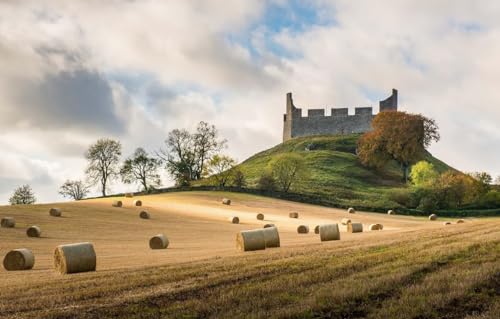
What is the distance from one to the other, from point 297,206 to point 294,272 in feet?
181

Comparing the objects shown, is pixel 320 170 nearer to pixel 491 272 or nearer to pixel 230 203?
pixel 230 203

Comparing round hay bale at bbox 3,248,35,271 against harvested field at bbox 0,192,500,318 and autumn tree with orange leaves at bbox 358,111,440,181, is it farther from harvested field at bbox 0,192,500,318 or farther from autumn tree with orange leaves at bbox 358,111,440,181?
autumn tree with orange leaves at bbox 358,111,440,181

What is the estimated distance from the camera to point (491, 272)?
1393 cm

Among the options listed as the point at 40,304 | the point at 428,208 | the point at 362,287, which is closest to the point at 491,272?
the point at 362,287

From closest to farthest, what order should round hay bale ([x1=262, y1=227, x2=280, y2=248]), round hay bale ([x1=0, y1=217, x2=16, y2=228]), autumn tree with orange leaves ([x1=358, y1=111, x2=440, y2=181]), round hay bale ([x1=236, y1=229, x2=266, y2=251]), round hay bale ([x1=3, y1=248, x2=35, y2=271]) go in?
round hay bale ([x1=3, y1=248, x2=35, y2=271]), round hay bale ([x1=236, y1=229, x2=266, y2=251]), round hay bale ([x1=262, y1=227, x2=280, y2=248]), round hay bale ([x1=0, y1=217, x2=16, y2=228]), autumn tree with orange leaves ([x1=358, y1=111, x2=440, y2=181])

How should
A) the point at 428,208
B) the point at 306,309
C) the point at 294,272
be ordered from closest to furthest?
the point at 306,309
the point at 294,272
the point at 428,208

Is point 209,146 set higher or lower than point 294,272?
higher

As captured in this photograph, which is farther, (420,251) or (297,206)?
(297,206)

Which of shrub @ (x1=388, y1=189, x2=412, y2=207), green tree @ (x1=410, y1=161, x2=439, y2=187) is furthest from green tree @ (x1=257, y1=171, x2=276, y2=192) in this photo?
green tree @ (x1=410, y1=161, x2=439, y2=187)

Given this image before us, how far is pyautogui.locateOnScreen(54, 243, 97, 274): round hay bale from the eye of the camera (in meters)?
18.3

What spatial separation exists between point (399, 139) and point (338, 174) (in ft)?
38.3

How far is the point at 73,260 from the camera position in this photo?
1836 centimetres

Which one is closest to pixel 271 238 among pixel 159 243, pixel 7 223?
pixel 159 243

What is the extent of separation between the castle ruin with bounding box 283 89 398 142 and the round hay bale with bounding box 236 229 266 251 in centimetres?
12174
